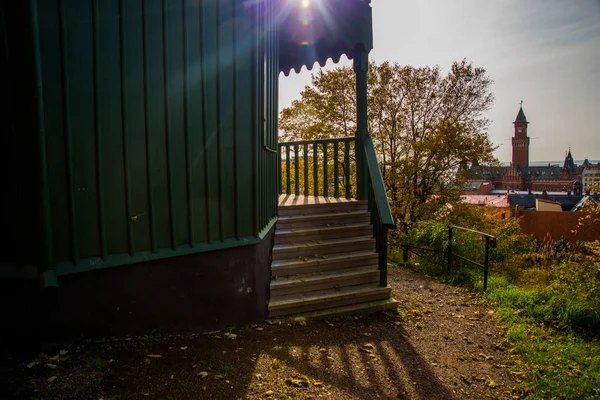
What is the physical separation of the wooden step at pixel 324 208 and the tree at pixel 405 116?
998cm

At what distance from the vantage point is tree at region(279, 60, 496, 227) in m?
15.8

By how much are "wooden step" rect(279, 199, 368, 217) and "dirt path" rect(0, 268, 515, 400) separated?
186cm

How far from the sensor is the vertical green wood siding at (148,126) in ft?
8.96

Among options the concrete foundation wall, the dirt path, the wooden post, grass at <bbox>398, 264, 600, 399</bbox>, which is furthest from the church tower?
the concrete foundation wall

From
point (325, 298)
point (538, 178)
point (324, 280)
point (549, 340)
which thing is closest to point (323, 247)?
point (324, 280)

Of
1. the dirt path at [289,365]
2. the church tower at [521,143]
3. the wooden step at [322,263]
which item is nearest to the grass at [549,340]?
the dirt path at [289,365]

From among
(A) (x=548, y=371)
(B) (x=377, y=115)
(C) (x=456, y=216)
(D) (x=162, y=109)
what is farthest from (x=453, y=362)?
(B) (x=377, y=115)

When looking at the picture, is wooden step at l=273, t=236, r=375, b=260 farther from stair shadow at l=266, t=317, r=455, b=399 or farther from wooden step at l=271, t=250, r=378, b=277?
stair shadow at l=266, t=317, r=455, b=399

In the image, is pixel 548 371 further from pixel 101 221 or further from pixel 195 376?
pixel 101 221

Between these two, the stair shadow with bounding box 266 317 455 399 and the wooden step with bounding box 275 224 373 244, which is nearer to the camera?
the stair shadow with bounding box 266 317 455 399

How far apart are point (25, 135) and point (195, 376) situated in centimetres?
215

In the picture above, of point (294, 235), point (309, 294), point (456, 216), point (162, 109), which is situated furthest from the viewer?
point (456, 216)

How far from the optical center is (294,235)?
5.18 metres

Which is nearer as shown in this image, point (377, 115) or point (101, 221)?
point (101, 221)
